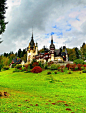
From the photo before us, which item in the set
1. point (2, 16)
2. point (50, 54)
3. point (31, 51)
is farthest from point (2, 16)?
point (31, 51)

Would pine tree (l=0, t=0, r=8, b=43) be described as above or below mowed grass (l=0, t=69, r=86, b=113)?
above

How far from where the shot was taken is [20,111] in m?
5.56

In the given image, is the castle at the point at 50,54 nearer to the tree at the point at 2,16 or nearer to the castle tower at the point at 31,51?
the castle tower at the point at 31,51

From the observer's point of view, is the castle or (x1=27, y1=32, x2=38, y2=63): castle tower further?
(x1=27, y1=32, x2=38, y2=63): castle tower

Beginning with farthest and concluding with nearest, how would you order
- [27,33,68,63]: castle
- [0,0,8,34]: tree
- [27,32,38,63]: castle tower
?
[27,32,38,63]: castle tower
[27,33,68,63]: castle
[0,0,8,34]: tree

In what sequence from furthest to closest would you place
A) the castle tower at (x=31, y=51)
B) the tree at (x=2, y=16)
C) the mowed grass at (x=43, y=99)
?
1. the castle tower at (x=31, y=51)
2. the tree at (x=2, y=16)
3. the mowed grass at (x=43, y=99)

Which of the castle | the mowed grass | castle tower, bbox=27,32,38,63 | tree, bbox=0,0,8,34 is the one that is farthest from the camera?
castle tower, bbox=27,32,38,63

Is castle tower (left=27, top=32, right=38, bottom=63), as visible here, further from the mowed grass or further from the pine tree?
the pine tree

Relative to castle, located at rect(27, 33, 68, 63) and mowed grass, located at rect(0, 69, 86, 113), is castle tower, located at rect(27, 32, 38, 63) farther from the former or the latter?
mowed grass, located at rect(0, 69, 86, 113)

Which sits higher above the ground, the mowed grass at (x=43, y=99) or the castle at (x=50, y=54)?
the castle at (x=50, y=54)

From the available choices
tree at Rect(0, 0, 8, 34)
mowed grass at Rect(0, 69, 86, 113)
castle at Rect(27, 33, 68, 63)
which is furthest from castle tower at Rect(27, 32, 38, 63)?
tree at Rect(0, 0, 8, 34)

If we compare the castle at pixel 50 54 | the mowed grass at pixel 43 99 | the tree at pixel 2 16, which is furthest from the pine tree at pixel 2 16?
the castle at pixel 50 54

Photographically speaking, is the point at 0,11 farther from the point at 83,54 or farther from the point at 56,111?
the point at 83,54

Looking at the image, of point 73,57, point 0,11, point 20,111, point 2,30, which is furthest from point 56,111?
point 73,57
